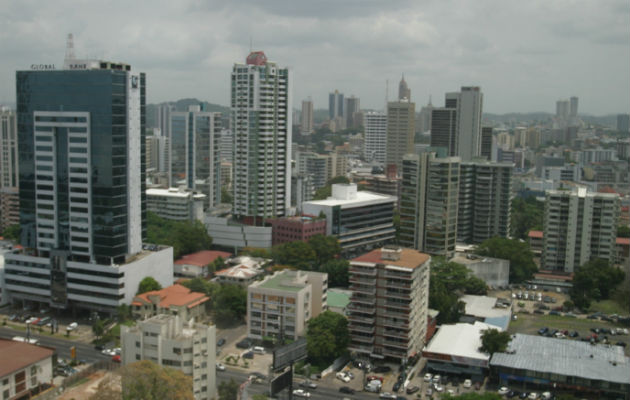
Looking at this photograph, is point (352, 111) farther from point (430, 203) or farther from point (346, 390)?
point (346, 390)

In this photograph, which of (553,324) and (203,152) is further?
(203,152)

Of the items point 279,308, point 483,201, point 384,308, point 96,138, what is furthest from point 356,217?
point 96,138

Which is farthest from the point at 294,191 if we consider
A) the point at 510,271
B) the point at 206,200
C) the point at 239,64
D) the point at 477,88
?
the point at 477,88

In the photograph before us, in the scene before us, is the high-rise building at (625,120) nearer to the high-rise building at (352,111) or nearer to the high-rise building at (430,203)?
the high-rise building at (430,203)

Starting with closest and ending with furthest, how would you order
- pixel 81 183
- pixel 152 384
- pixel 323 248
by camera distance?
pixel 152 384 → pixel 81 183 → pixel 323 248

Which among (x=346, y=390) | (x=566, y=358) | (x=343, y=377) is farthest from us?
(x=566, y=358)

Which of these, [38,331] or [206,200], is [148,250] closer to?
[38,331]

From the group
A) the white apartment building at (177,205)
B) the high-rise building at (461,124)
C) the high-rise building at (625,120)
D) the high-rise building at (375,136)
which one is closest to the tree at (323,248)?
the white apartment building at (177,205)

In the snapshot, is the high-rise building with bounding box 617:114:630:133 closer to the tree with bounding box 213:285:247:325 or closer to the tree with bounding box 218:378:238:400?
the tree with bounding box 218:378:238:400
